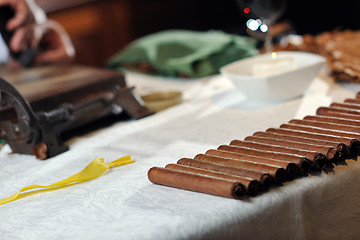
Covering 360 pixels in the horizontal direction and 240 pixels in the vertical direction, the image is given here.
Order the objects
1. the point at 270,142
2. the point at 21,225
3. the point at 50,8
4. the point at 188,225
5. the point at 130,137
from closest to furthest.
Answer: the point at 188,225
the point at 21,225
the point at 270,142
the point at 130,137
the point at 50,8

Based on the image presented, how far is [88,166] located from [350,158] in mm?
465

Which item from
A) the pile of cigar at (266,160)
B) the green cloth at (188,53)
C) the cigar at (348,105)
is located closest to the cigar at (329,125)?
the pile of cigar at (266,160)

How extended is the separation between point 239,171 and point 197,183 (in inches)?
2.6

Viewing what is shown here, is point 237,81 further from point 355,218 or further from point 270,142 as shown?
point 355,218

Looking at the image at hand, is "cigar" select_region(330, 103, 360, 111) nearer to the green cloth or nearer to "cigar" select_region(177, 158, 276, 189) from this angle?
"cigar" select_region(177, 158, 276, 189)

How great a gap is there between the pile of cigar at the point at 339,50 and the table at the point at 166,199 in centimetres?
15

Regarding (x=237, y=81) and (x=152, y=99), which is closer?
(x=237, y=81)

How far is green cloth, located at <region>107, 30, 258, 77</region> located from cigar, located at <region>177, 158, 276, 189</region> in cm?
85

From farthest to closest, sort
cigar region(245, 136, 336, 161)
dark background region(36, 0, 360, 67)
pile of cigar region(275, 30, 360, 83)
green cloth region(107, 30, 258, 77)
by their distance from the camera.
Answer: dark background region(36, 0, 360, 67) → green cloth region(107, 30, 258, 77) → pile of cigar region(275, 30, 360, 83) → cigar region(245, 136, 336, 161)

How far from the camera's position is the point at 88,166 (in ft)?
3.13

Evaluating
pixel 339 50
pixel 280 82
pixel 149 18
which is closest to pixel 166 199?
pixel 280 82

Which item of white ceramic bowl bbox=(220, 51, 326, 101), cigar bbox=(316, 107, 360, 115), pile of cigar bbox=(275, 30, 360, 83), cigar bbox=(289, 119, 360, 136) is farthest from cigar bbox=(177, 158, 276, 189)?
pile of cigar bbox=(275, 30, 360, 83)

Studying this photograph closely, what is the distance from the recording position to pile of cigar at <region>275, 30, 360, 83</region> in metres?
1.33

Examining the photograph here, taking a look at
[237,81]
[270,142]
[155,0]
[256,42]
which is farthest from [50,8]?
[270,142]
